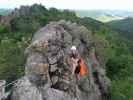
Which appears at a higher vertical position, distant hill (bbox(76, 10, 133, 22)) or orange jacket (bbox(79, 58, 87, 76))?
orange jacket (bbox(79, 58, 87, 76))

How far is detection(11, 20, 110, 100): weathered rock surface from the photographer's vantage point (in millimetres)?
12242

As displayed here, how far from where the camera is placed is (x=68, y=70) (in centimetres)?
1427

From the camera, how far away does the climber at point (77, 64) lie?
14641 millimetres

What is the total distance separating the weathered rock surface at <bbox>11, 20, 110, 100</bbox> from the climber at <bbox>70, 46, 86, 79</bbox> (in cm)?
22

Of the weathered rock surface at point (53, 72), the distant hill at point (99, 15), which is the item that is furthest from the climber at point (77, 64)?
the distant hill at point (99, 15)

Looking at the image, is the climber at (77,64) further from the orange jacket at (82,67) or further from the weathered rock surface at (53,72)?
the weathered rock surface at (53,72)

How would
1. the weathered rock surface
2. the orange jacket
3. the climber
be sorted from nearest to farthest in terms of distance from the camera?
the weathered rock surface → the climber → the orange jacket

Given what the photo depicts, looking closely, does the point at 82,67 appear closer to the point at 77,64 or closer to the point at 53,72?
the point at 77,64

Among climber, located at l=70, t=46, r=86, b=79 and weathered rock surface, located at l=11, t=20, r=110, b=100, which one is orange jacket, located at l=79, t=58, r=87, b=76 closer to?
climber, located at l=70, t=46, r=86, b=79

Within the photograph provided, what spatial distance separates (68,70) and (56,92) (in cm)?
151

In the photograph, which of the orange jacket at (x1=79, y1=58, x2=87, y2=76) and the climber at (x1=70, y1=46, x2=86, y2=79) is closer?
the climber at (x1=70, y1=46, x2=86, y2=79)

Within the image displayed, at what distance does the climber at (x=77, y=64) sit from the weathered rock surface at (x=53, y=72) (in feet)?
0.71

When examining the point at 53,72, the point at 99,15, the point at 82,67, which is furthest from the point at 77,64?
the point at 99,15

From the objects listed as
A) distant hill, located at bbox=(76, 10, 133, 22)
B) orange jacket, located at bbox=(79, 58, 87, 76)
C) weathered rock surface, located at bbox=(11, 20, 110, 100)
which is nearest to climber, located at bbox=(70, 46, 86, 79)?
orange jacket, located at bbox=(79, 58, 87, 76)
